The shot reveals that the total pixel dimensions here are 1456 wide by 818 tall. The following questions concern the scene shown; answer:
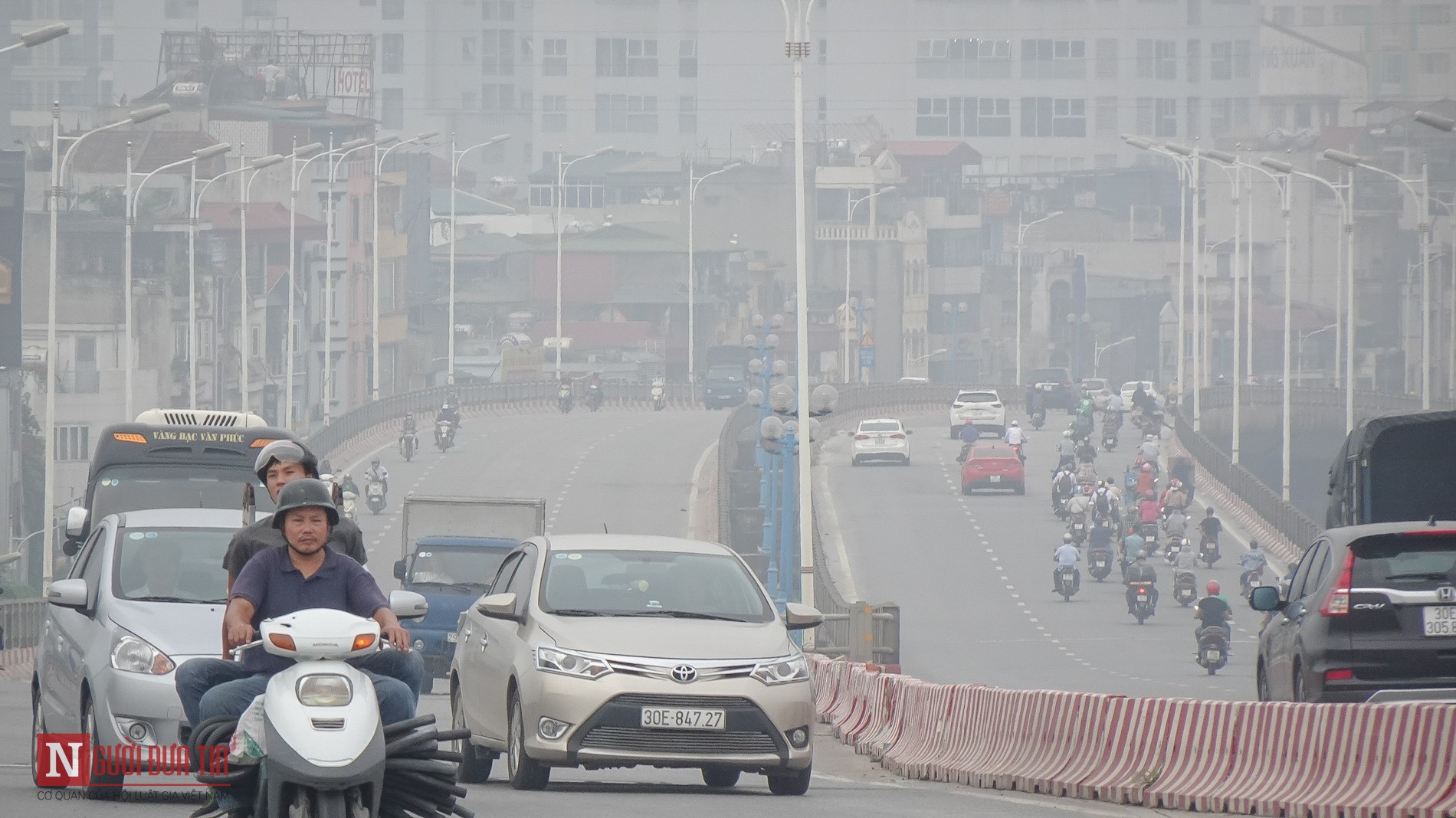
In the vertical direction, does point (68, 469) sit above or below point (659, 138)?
below

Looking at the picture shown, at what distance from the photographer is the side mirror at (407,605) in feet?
26.3

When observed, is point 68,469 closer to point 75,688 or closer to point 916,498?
point 916,498

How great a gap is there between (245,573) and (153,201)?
283ft

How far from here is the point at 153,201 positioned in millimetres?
90688

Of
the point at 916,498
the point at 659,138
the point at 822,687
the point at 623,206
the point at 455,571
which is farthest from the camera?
the point at 659,138

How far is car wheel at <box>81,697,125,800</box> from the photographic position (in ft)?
33.6

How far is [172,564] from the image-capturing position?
11422mm

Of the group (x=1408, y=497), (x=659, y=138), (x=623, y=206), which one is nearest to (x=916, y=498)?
(x=1408, y=497)

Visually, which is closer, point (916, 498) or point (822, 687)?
point (822, 687)

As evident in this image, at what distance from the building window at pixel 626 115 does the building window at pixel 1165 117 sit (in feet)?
129

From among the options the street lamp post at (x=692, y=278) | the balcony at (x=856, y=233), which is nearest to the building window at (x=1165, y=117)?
the street lamp post at (x=692, y=278)

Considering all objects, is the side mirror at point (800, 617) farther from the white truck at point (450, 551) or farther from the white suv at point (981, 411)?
the white suv at point (981, 411)

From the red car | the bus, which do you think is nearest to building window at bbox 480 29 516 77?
the red car

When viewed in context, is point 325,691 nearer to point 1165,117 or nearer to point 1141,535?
point 1141,535
